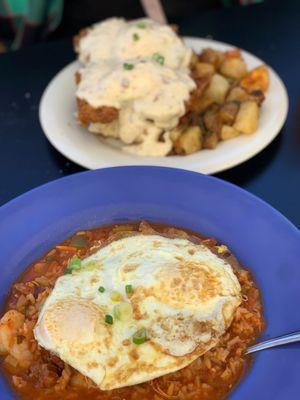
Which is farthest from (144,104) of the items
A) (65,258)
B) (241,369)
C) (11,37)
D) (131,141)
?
(11,37)

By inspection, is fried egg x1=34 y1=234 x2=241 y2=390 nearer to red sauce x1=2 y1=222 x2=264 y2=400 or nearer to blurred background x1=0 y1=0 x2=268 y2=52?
red sauce x1=2 y1=222 x2=264 y2=400

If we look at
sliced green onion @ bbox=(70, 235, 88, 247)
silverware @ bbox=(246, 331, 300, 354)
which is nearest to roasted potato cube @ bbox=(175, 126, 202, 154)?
sliced green onion @ bbox=(70, 235, 88, 247)

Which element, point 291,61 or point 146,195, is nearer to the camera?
point 146,195

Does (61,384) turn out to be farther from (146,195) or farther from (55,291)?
(146,195)

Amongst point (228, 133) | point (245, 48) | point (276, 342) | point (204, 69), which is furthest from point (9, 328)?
point (245, 48)

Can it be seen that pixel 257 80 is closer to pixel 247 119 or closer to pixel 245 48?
pixel 247 119
